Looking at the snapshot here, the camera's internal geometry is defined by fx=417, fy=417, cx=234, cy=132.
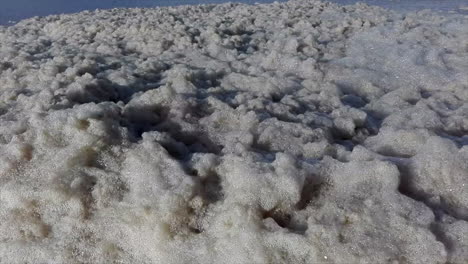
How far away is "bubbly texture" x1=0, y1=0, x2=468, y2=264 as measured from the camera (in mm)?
1500

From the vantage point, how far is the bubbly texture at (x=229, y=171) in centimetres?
150

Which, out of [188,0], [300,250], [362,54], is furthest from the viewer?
[188,0]

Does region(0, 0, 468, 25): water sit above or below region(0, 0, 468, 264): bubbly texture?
below

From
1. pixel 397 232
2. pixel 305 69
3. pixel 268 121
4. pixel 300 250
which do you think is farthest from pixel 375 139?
pixel 305 69

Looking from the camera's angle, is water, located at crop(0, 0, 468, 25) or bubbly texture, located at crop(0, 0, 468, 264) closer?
bubbly texture, located at crop(0, 0, 468, 264)

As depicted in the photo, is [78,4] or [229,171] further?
[78,4]

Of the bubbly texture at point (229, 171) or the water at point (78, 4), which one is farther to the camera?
the water at point (78, 4)

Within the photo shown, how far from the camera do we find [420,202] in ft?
5.28

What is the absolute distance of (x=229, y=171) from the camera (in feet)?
5.78

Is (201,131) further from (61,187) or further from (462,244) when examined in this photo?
(462,244)

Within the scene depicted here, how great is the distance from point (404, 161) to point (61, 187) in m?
1.49

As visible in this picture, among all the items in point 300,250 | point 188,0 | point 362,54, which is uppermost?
point 300,250

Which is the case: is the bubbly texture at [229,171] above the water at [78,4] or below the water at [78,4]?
above

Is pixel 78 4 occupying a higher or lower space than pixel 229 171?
lower
